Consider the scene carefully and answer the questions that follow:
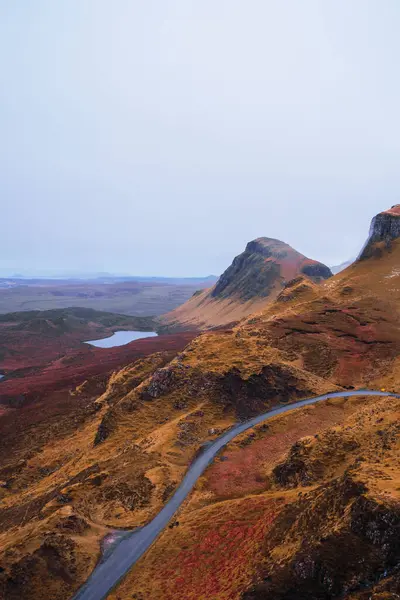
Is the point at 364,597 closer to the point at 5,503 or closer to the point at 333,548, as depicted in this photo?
the point at 333,548

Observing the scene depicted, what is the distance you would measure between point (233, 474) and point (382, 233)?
390ft

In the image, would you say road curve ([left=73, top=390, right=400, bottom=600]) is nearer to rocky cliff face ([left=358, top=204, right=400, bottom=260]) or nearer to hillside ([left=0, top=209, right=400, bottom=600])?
hillside ([left=0, top=209, right=400, bottom=600])

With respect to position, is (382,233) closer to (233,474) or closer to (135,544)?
(233,474)

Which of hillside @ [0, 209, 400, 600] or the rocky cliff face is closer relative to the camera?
hillside @ [0, 209, 400, 600]

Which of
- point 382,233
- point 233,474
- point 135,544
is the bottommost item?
point 135,544

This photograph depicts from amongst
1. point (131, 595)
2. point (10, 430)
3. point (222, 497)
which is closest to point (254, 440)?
point (222, 497)

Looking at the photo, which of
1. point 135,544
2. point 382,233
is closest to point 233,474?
point 135,544

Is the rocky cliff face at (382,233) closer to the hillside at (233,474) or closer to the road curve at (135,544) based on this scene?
the hillside at (233,474)

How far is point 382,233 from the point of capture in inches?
5714

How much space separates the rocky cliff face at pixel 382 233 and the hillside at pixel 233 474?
142 ft

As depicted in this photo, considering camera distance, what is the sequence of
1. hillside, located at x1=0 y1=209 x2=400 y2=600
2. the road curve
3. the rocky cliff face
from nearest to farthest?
hillside, located at x1=0 y1=209 x2=400 y2=600, the road curve, the rocky cliff face

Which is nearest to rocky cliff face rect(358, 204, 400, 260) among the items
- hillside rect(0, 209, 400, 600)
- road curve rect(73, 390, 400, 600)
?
hillside rect(0, 209, 400, 600)

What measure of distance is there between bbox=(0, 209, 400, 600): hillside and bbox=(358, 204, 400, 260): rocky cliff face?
43285mm

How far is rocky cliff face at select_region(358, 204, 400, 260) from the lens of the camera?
14212 cm
